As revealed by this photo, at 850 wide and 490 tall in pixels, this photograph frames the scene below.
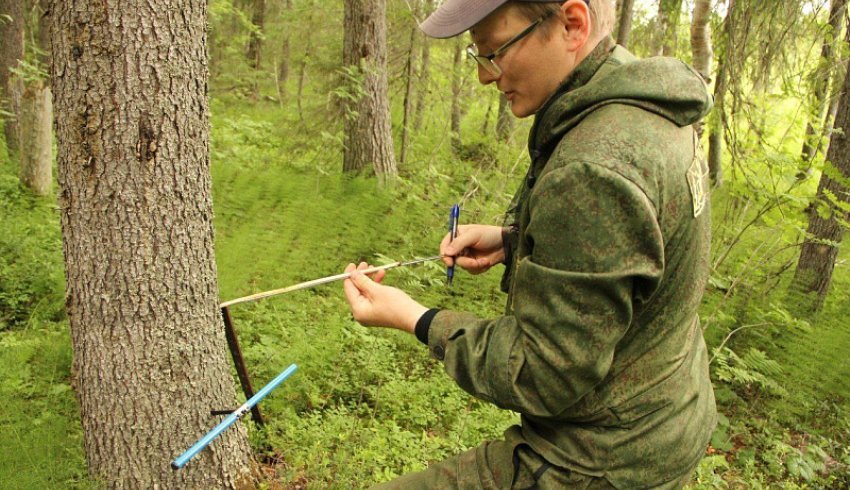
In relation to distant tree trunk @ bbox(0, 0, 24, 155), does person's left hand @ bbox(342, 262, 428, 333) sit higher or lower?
lower

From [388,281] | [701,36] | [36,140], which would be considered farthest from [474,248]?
[36,140]

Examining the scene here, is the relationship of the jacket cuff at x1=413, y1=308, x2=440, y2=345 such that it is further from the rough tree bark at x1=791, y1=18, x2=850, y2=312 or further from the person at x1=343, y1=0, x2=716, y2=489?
the rough tree bark at x1=791, y1=18, x2=850, y2=312

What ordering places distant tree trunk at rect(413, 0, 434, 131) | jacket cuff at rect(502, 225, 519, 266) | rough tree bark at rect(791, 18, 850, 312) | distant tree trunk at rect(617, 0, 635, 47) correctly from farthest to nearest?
1. distant tree trunk at rect(413, 0, 434, 131)
2. distant tree trunk at rect(617, 0, 635, 47)
3. rough tree bark at rect(791, 18, 850, 312)
4. jacket cuff at rect(502, 225, 519, 266)

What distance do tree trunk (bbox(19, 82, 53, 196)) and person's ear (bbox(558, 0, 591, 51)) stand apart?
25.0ft

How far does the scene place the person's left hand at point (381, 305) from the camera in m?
1.62

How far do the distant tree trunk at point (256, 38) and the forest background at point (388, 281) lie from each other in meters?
8.96

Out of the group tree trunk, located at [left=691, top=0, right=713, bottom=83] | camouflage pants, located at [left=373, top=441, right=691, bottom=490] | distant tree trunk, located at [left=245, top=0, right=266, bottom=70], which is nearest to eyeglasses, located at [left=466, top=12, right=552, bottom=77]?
camouflage pants, located at [left=373, top=441, right=691, bottom=490]

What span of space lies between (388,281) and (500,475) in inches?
156

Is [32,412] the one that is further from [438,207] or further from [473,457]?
[438,207]

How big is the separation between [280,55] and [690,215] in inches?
662

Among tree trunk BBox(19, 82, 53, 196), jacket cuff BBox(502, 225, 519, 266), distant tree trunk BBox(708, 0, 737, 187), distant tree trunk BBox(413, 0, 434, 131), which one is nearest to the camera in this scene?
jacket cuff BBox(502, 225, 519, 266)

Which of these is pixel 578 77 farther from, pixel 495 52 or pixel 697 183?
pixel 697 183

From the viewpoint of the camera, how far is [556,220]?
125 centimetres

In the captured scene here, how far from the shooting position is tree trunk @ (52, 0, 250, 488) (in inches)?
83.0
